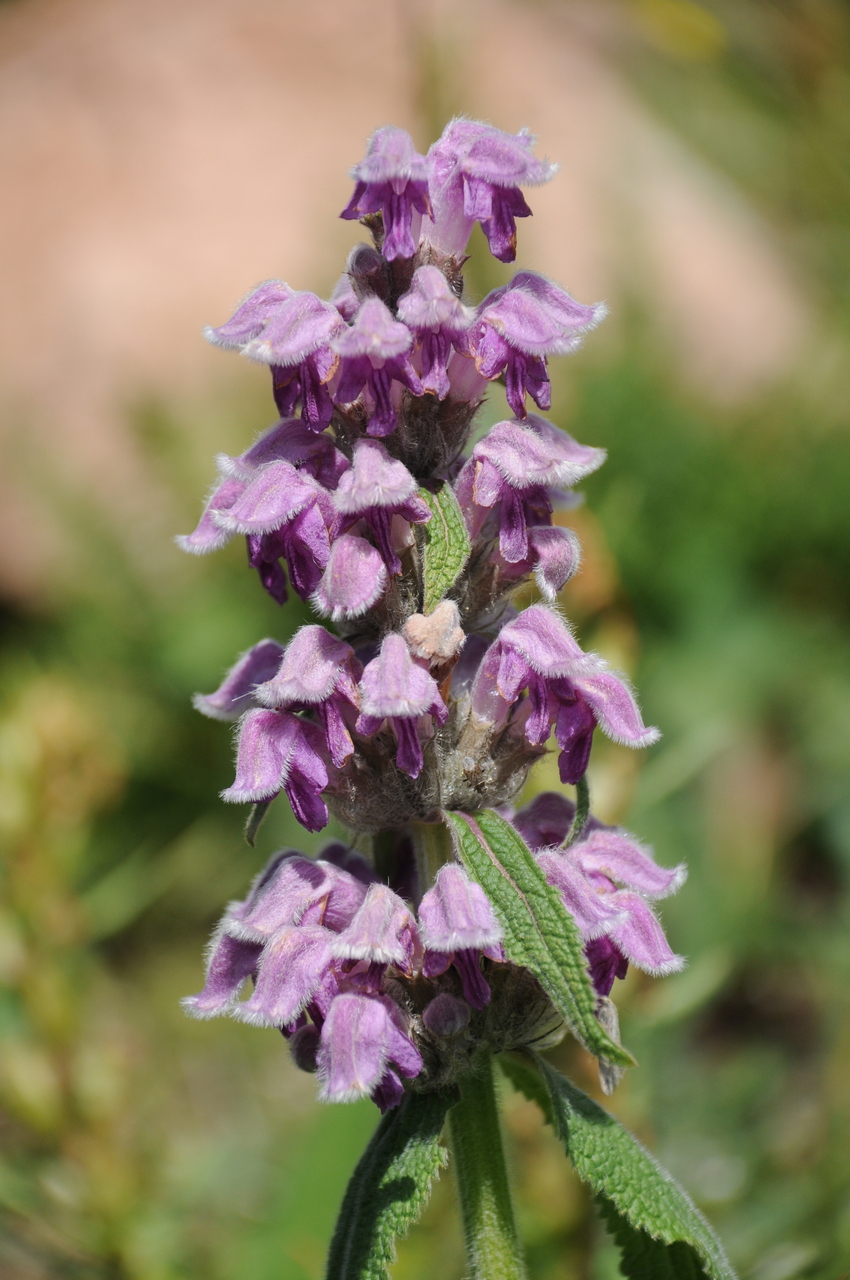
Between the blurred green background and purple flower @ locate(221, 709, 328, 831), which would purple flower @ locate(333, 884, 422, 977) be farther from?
the blurred green background

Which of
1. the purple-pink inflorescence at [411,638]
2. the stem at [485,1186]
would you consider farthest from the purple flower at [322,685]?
the stem at [485,1186]

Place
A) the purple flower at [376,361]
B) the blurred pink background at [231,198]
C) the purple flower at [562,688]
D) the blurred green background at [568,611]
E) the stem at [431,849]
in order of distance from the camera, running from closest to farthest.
A: the purple flower at [376,361], the purple flower at [562,688], the stem at [431,849], the blurred green background at [568,611], the blurred pink background at [231,198]

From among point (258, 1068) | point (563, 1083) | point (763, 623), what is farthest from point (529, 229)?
point (563, 1083)

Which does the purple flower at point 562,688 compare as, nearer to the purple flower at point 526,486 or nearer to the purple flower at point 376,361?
the purple flower at point 526,486

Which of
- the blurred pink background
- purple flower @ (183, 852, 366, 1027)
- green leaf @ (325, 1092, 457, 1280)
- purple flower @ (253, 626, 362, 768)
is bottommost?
green leaf @ (325, 1092, 457, 1280)

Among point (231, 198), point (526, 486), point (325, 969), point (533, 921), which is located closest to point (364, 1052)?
point (325, 969)

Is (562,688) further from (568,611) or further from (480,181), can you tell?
(568,611)

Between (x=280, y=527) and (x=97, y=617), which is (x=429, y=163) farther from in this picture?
(x=97, y=617)

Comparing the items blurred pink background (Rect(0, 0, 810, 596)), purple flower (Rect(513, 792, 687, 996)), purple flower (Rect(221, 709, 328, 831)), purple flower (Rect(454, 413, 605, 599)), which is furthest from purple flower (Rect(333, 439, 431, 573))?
blurred pink background (Rect(0, 0, 810, 596))
